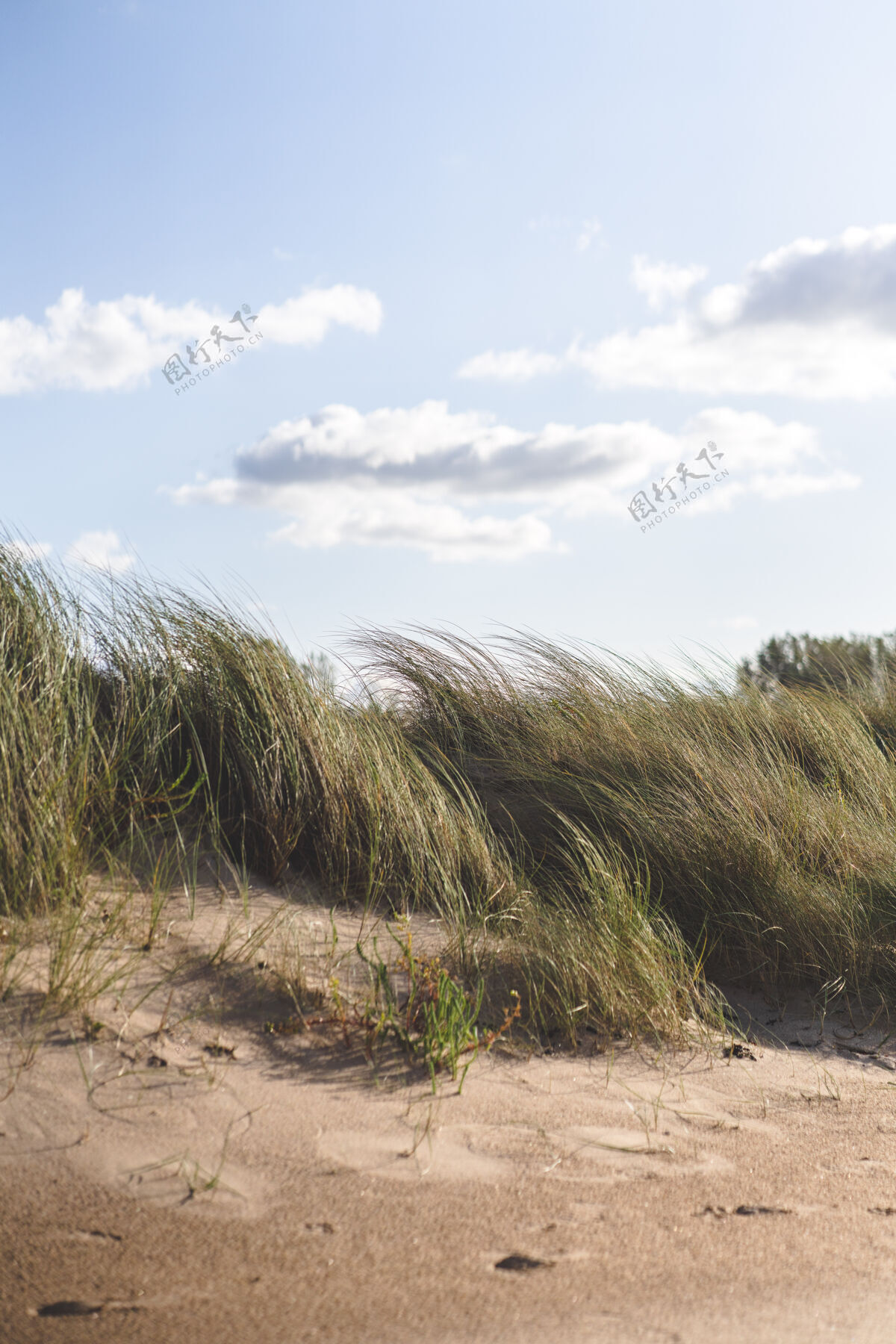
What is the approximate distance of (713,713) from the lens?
653 cm

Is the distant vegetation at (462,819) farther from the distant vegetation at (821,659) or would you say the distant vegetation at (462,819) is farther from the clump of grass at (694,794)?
the distant vegetation at (821,659)

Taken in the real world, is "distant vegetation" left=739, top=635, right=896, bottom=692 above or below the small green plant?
above

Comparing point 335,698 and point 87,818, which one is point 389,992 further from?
point 335,698

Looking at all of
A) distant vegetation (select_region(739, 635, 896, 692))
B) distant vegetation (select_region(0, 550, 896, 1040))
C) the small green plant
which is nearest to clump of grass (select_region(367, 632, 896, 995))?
distant vegetation (select_region(0, 550, 896, 1040))

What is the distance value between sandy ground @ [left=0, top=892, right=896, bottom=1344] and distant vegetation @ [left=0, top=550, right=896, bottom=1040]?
50cm

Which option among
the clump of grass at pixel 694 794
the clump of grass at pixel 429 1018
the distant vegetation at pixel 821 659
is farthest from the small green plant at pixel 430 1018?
the distant vegetation at pixel 821 659

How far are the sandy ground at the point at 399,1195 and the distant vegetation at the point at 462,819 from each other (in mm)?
496

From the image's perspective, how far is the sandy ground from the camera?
212cm

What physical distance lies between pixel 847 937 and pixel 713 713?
7.52 ft

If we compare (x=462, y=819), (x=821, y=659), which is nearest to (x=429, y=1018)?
(x=462, y=819)

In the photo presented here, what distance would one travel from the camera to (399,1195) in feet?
8.19

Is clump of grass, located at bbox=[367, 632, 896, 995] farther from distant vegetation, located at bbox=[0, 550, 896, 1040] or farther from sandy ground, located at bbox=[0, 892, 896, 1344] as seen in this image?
sandy ground, located at bbox=[0, 892, 896, 1344]

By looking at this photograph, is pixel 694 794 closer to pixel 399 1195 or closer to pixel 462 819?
pixel 462 819

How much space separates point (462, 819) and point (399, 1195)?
2.17 m
